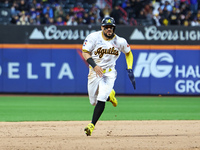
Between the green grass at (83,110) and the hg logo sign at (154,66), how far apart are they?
2.01 meters

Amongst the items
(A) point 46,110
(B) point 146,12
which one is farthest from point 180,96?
(A) point 46,110

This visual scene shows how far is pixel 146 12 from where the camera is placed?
19.1 m

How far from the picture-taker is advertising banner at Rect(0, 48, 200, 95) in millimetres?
18125

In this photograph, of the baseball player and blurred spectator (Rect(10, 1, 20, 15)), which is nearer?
the baseball player

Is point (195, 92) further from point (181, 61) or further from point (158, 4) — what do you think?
point (158, 4)

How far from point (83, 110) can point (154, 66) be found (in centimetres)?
583

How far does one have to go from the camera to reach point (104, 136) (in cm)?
802

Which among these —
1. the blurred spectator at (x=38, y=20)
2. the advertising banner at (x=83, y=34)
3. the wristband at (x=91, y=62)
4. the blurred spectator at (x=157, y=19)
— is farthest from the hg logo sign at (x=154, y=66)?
the wristband at (x=91, y=62)

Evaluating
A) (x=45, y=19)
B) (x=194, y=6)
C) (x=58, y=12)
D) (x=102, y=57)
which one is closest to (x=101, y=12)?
(x=58, y=12)

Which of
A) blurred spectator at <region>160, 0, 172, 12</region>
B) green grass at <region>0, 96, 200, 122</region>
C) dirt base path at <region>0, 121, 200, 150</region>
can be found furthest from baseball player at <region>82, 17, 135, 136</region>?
blurred spectator at <region>160, 0, 172, 12</region>

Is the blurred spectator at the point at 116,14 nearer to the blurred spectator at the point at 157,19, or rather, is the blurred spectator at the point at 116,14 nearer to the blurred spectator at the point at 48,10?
the blurred spectator at the point at 157,19

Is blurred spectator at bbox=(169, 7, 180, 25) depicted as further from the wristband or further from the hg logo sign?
the wristband

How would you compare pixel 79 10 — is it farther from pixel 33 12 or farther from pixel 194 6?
pixel 194 6

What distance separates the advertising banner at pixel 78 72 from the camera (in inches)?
714
